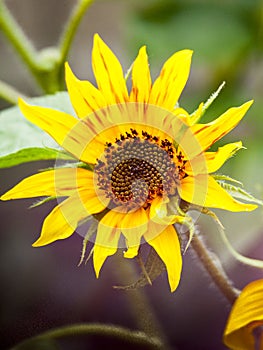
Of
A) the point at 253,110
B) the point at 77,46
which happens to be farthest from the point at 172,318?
the point at 77,46

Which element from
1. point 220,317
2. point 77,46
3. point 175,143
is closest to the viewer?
point 175,143

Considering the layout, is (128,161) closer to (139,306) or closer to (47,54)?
(139,306)

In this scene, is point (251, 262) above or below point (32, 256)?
above

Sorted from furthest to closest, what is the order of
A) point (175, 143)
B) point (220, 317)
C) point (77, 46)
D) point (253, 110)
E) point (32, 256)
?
point (77, 46) → point (253, 110) → point (32, 256) → point (220, 317) → point (175, 143)

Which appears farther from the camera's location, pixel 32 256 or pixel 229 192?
pixel 32 256

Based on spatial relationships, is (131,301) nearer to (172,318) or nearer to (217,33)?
(172,318)

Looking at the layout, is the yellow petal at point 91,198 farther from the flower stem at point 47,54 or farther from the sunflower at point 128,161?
the flower stem at point 47,54

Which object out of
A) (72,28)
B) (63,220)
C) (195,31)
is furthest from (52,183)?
(195,31)

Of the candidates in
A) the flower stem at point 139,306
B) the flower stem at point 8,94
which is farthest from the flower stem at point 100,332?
the flower stem at point 8,94

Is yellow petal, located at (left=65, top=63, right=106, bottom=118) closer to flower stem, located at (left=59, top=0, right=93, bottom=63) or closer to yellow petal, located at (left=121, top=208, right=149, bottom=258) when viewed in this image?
yellow petal, located at (left=121, top=208, right=149, bottom=258)
